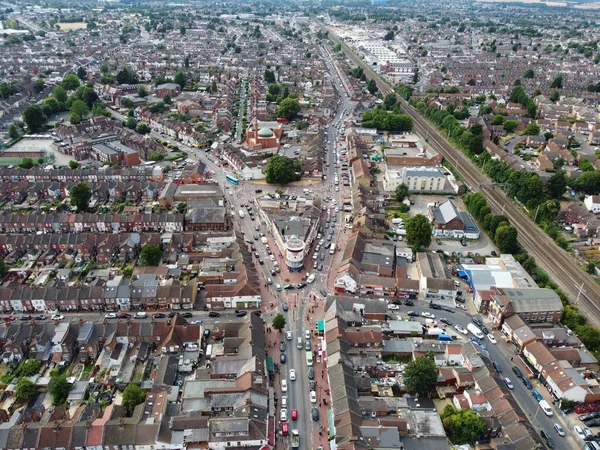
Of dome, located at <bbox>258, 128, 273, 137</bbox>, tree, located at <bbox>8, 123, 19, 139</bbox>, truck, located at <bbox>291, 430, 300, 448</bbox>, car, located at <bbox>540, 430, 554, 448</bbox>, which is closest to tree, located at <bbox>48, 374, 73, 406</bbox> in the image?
truck, located at <bbox>291, 430, 300, 448</bbox>

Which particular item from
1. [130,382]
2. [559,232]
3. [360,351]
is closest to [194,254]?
[130,382]

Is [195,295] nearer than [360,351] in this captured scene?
No

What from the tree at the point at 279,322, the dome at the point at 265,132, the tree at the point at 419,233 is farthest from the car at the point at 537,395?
the dome at the point at 265,132

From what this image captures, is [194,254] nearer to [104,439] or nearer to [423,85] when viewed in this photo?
[104,439]

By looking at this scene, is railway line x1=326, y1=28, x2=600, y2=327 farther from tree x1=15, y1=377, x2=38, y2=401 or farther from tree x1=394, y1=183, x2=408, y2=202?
tree x1=15, y1=377, x2=38, y2=401

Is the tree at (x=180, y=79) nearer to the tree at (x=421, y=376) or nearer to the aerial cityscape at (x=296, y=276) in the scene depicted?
the aerial cityscape at (x=296, y=276)

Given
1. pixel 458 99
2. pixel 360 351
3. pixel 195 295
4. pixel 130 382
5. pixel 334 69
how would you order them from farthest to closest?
pixel 334 69, pixel 458 99, pixel 195 295, pixel 360 351, pixel 130 382
